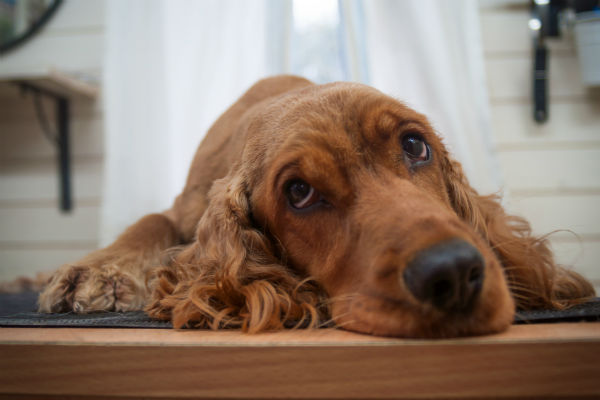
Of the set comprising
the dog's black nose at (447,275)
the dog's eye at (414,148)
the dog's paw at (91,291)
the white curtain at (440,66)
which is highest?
the white curtain at (440,66)

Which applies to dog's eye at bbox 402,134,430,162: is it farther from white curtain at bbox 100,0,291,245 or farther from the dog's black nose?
white curtain at bbox 100,0,291,245

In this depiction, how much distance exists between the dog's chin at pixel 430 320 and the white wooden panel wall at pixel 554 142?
96.8 inches

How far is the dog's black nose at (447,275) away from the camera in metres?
0.84

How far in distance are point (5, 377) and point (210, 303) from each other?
1.62 ft

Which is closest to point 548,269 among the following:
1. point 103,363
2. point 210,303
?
point 210,303

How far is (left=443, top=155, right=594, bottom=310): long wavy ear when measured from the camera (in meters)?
1.25

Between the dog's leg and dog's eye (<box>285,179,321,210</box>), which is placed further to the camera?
the dog's leg

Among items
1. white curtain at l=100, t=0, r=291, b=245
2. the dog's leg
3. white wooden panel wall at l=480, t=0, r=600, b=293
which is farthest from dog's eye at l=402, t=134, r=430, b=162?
white wooden panel wall at l=480, t=0, r=600, b=293

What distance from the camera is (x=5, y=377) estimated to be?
98 cm

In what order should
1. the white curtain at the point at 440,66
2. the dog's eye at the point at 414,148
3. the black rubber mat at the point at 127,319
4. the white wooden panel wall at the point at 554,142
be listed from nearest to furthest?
1. the black rubber mat at the point at 127,319
2. the dog's eye at the point at 414,148
3. the white curtain at the point at 440,66
4. the white wooden panel wall at the point at 554,142

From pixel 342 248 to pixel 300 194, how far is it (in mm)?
213

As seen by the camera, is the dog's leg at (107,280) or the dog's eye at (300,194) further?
the dog's leg at (107,280)

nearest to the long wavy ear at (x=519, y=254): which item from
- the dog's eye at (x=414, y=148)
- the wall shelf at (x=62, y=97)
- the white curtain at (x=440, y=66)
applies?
the dog's eye at (x=414, y=148)

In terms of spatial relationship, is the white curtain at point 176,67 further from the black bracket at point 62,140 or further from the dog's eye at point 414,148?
the dog's eye at point 414,148
